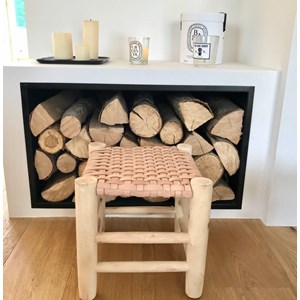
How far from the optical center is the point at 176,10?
4.93ft

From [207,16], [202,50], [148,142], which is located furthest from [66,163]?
[207,16]

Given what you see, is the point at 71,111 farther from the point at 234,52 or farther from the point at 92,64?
the point at 234,52

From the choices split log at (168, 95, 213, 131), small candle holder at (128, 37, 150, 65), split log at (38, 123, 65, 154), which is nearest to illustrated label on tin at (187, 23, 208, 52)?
small candle holder at (128, 37, 150, 65)

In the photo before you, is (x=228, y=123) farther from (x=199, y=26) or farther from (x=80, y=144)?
(x=80, y=144)

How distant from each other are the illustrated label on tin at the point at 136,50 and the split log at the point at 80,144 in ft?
1.17

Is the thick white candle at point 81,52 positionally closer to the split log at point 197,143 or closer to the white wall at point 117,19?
the white wall at point 117,19

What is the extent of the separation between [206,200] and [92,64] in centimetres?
69

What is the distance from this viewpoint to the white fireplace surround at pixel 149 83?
1094 mm

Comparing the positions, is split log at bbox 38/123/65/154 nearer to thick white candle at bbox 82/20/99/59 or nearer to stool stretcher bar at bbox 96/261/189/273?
thick white candle at bbox 82/20/99/59

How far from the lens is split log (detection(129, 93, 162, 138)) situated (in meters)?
1.14

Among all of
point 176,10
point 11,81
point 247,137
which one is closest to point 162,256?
point 247,137

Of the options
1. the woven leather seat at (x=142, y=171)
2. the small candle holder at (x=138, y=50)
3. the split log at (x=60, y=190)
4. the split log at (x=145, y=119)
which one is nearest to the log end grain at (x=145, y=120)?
the split log at (x=145, y=119)

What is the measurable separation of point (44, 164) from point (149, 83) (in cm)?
50

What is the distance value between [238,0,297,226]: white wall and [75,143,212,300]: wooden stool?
435mm
